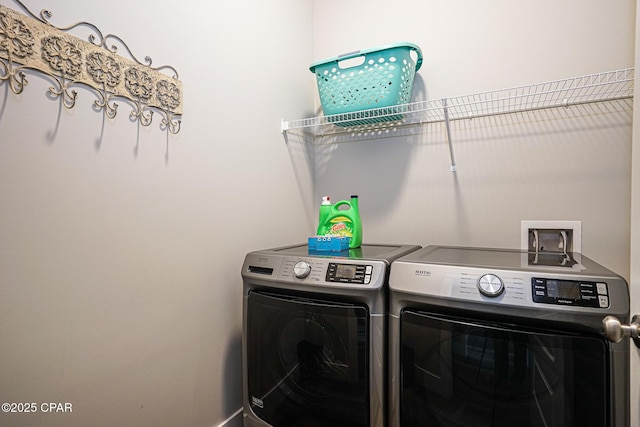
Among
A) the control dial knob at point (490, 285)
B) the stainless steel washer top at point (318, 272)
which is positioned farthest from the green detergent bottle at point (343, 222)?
the control dial knob at point (490, 285)

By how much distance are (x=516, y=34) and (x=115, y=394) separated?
2.17 metres

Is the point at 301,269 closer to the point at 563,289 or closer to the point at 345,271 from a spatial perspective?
the point at 345,271

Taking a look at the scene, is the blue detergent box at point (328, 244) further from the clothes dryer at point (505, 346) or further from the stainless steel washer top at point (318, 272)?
the clothes dryer at point (505, 346)

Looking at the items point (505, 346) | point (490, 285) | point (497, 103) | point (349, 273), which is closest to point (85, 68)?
point (349, 273)

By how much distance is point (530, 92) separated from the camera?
4.80 feet

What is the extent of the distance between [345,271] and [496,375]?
0.52 meters

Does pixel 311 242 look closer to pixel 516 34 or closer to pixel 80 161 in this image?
pixel 80 161

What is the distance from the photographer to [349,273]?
1096 millimetres

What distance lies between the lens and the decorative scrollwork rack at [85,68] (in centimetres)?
80

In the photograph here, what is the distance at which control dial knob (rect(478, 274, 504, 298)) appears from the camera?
A: 89cm

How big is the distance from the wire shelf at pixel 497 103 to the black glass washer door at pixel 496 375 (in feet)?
3.03

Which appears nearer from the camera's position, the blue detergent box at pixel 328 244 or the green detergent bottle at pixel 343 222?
the blue detergent box at pixel 328 244

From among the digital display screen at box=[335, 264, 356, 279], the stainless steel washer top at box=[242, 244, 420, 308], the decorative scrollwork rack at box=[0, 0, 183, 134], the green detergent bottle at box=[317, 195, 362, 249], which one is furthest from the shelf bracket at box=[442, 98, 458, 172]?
the decorative scrollwork rack at box=[0, 0, 183, 134]

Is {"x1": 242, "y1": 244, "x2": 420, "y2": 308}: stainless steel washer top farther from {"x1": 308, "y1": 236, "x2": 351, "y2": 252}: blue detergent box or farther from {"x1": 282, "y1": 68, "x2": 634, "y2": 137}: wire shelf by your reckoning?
{"x1": 282, "y1": 68, "x2": 634, "y2": 137}: wire shelf
